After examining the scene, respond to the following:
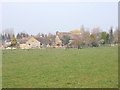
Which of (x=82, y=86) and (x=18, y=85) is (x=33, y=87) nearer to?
(x=18, y=85)

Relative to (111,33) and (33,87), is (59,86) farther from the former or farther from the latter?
(111,33)

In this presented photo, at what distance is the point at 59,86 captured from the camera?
8.14m

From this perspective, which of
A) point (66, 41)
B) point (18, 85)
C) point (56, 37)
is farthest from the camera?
point (56, 37)

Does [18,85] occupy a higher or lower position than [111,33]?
lower

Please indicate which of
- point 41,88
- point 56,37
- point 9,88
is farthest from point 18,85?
point 56,37

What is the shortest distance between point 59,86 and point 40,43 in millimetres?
65072

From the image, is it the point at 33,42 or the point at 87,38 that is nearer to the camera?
the point at 87,38

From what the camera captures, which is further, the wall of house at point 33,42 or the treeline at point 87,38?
the wall of house at point 33,42

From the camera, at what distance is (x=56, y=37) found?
79438 millimetres

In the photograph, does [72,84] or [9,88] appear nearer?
[9,88]

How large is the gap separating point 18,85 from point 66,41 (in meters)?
59.4

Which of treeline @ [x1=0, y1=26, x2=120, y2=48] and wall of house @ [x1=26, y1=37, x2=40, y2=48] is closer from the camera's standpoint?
treeline @ [x1=0, y1=26, x2=120, y2=48]

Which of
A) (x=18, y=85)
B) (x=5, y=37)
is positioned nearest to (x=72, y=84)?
(x=18, y=85)

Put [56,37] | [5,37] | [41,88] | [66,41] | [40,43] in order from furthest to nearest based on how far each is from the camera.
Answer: [5,37] < [56,37] < [40,43] < [66,41] < [41,88]
